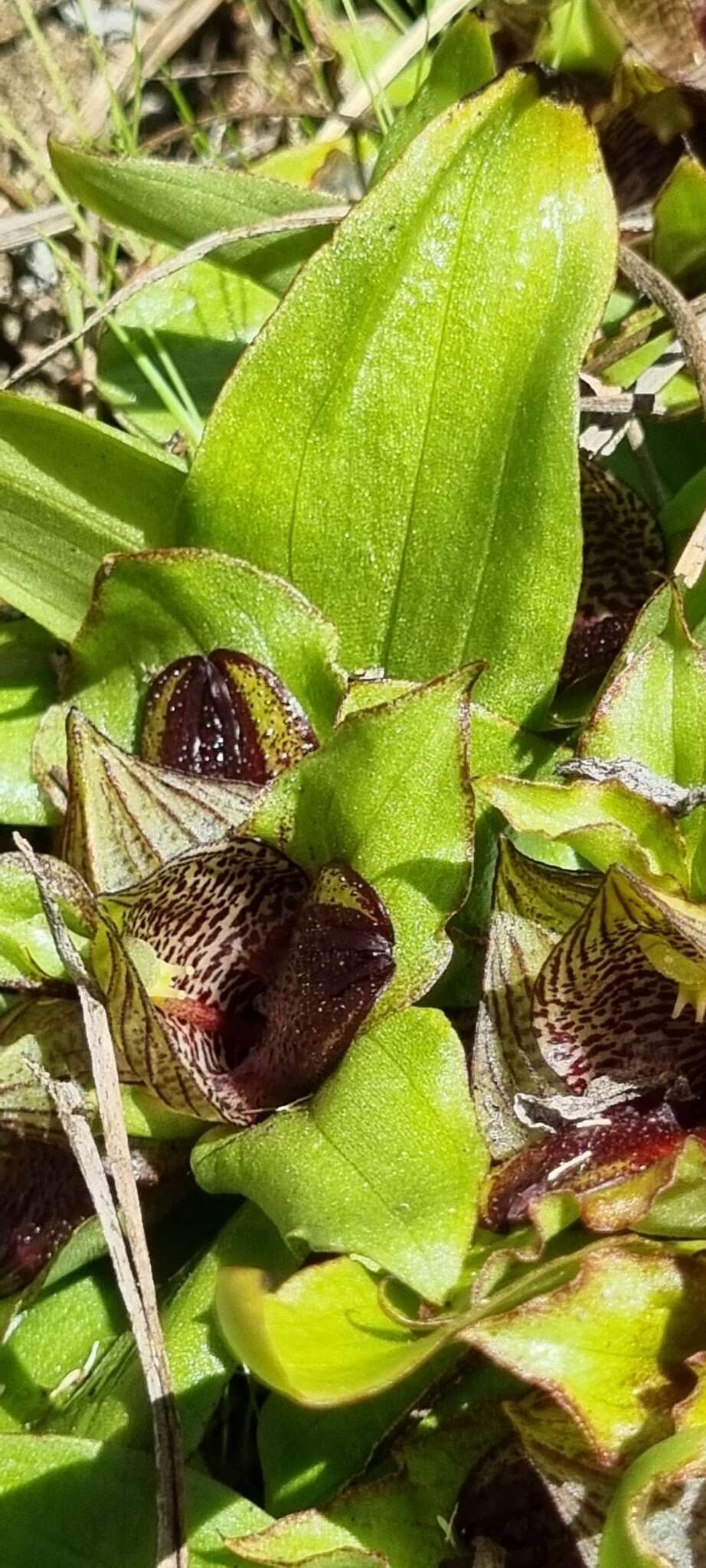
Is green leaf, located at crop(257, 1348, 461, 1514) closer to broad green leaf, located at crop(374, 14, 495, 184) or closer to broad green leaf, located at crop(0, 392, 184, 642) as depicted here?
broad green leaf, located at crop(0, 392, 184, 642)

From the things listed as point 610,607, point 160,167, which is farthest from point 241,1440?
point 160,167

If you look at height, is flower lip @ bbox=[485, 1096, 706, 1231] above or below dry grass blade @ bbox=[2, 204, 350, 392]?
below

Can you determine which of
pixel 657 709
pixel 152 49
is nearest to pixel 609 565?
pixel 657 709

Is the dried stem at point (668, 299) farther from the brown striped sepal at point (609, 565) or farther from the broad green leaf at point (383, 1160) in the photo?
the broad green leaf at point (383, 1160)

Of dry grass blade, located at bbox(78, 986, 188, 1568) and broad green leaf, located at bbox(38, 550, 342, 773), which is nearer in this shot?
dry grass blade, located at bbox(78, 986, 188, 1568)

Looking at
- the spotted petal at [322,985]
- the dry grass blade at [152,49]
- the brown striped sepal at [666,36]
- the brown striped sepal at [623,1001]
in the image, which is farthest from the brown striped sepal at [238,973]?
the dry grass blade at [152,49]

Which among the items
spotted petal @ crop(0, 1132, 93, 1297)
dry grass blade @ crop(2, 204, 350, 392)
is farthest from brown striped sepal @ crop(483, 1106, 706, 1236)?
dry grass blade @ crop(2, 204, 350, 392)

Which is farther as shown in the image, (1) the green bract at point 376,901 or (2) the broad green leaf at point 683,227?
(2) the broad green leaf at point 683,227
